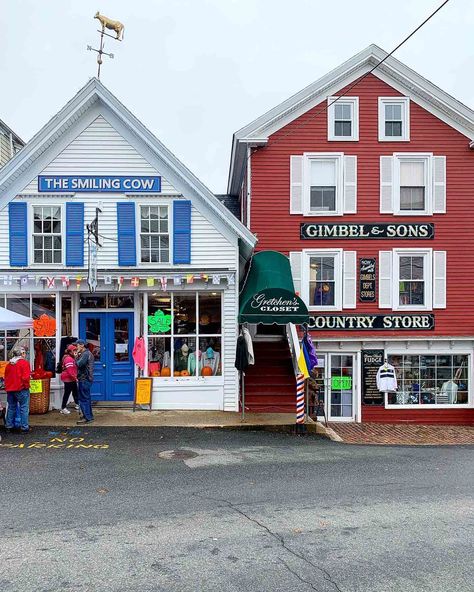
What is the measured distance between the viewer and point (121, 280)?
14.2 metres

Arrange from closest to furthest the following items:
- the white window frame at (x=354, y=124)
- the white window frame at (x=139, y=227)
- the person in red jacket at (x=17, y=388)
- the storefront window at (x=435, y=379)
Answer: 1. the person in red jacket at (x=17, y=388)
2. the white window frame at (x=139, y=227)
3. the white window frame at (x=354, y=124)
4. the storefront window at (x=435, y=379)

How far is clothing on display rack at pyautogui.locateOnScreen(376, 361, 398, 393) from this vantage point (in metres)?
17.3

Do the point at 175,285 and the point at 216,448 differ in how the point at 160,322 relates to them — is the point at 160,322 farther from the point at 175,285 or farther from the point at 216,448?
the point at 216,448

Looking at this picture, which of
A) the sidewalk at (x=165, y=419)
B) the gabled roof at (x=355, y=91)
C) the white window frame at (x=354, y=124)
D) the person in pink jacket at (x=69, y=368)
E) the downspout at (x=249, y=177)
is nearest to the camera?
the sidewalk at (x=165, y=419)

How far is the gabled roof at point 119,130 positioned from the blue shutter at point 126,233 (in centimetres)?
137

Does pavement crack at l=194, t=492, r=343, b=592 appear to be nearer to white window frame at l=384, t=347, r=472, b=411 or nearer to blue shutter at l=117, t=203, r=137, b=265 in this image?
blue shutter at l=117, t=203, r=137, b=265

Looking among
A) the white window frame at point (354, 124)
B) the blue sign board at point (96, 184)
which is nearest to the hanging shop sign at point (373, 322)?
the white window frame at point (354, 124)

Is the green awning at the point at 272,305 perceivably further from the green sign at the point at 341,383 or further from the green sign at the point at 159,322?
the green sign at the point at 341,383

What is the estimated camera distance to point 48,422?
12.7m

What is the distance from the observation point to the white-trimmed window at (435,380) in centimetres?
1791

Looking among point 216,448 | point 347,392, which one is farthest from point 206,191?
point 347,392

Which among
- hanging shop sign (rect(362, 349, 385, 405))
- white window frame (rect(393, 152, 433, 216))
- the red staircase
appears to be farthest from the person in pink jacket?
white window frame (rect(393, 152, 433, 216))

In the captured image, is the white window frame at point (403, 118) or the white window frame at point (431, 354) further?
the white window frame at point (431, 354)

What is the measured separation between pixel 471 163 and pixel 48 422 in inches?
572
